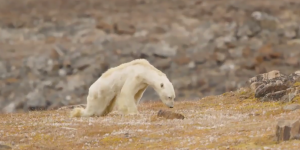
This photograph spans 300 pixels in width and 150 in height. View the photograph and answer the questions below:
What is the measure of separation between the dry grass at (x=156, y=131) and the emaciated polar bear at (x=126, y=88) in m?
0.80

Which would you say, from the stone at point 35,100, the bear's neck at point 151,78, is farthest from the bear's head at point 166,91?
the stone at point 35,100

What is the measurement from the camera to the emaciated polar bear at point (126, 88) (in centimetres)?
3108

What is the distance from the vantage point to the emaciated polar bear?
31078mm

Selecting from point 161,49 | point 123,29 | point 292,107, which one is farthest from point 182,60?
point 292,107

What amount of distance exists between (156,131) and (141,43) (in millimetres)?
65905

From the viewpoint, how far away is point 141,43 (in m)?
90.8

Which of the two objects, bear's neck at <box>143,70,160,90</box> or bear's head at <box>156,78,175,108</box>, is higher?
bear's neck at <box>143,70,160,90</box>

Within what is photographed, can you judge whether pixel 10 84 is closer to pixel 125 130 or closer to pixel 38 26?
pixel 38 26

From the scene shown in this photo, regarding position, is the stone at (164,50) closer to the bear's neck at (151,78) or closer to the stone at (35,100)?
the stone at (35,100)

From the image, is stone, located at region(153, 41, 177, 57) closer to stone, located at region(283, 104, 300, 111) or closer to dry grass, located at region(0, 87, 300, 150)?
dry grass, located at region(0, 87, 300, 150)

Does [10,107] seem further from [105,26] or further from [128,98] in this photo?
[128,98]

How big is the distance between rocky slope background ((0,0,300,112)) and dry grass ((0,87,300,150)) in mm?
40736

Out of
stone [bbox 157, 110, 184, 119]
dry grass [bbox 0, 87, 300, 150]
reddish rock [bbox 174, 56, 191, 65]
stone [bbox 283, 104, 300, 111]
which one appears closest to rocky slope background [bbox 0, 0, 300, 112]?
reddish rock [bbox 174, 56, 191, 65]

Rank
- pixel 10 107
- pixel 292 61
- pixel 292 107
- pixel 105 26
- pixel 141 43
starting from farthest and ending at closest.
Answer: pixel 105 26
pixel 141 43
pixel 292 61
pixel 10 107
pixel 292 107
